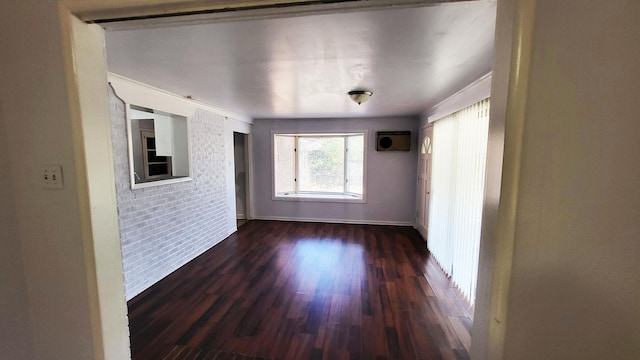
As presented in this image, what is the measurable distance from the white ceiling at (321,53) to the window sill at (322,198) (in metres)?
2.72

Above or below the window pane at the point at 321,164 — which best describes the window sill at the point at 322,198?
below

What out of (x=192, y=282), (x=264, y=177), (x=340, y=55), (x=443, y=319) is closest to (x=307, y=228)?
(x=264, y=177)

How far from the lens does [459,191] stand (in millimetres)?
2754

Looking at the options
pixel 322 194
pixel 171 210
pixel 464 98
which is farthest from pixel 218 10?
pixel 322 194

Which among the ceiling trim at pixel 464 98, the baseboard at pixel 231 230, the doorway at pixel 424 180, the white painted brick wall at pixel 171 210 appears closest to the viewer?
the ceiling trim at pixel 464 98

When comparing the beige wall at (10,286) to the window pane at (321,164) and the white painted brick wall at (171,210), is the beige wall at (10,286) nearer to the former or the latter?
the white painted brick wall at (171,210)

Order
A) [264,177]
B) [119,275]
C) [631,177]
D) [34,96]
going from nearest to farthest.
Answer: [631,177] < [34,96] < [119,275] < [264,177]

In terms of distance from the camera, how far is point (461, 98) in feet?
8.71

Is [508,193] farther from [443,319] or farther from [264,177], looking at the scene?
[264,177]

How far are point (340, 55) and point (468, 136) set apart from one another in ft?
5.28

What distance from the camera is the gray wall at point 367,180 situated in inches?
197

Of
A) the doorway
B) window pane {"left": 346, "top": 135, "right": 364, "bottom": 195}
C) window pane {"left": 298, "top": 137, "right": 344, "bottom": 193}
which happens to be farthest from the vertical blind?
window pane {"left": 298, "top": 137, "right": 344, "bottom": 193}

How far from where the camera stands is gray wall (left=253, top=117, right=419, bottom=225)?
5.01 metres

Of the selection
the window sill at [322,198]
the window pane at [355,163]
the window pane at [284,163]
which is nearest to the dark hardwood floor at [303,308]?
the window sill at [322,198]
